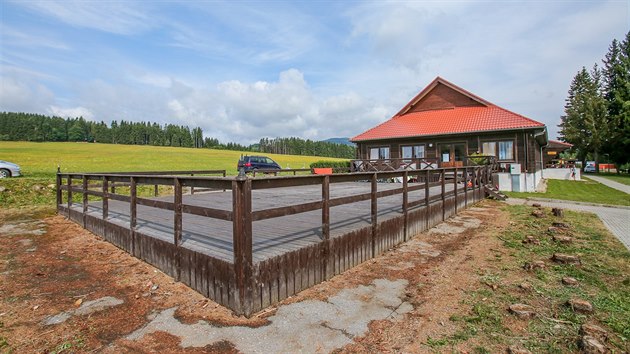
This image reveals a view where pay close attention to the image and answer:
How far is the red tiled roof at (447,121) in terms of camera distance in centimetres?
1967

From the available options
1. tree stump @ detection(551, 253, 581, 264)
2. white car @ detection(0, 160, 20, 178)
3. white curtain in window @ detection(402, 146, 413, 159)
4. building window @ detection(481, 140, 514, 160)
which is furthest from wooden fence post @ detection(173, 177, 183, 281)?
white curtain in window @ detection(402, 146, 413, 159)

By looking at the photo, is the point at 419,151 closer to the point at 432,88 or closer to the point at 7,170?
the point at 432,88

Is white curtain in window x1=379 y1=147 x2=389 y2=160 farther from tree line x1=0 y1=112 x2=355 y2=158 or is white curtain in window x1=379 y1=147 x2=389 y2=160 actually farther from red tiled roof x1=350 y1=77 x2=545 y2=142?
tree line x1=0 y1=112 x2=355 y2=158

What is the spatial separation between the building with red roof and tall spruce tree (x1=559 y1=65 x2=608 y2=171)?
2806 centimetres

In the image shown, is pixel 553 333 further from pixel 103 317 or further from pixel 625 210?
pixel 625 210

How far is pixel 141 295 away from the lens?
395 centimetres

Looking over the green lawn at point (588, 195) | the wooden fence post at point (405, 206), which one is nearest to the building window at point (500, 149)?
the green lawn at point (588, 195)

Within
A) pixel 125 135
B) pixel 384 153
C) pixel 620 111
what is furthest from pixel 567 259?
pixel 125 135

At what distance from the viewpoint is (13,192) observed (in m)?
11.8

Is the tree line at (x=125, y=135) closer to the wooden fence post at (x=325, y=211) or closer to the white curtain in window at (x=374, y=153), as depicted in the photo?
the white curtain in window at (x=374, y=153)

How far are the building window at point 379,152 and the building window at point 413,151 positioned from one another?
126 cm

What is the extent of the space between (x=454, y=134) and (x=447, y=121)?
7.09ft

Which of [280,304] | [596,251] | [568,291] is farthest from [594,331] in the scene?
[596,251]

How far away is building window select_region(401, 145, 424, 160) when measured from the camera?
22.4 meters
